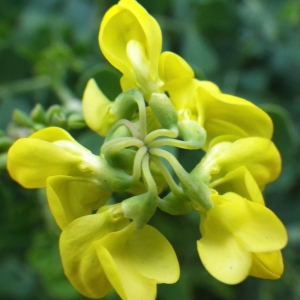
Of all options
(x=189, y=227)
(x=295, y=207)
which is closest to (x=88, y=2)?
(x=189, y=227)

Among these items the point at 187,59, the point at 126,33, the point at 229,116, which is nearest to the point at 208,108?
the point at 229,116

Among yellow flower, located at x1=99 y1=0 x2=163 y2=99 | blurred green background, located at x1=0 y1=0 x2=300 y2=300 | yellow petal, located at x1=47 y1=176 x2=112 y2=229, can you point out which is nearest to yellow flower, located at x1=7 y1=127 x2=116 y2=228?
yellow petal, located at x1=47 y1=176 x2=112 y2=229

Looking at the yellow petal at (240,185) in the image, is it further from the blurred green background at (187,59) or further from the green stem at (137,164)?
the blurred green background at (187,59)

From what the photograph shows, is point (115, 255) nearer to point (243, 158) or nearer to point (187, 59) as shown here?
point (243, 158)

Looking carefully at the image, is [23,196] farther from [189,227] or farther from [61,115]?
[61,115]

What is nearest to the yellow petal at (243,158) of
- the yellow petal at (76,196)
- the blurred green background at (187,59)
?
the yellow petal at (76,196)

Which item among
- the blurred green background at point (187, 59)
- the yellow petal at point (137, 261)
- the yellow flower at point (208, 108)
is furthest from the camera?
the blurred green background at point (187, 59)

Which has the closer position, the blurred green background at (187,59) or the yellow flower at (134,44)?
the yellow flower at (134,44)
